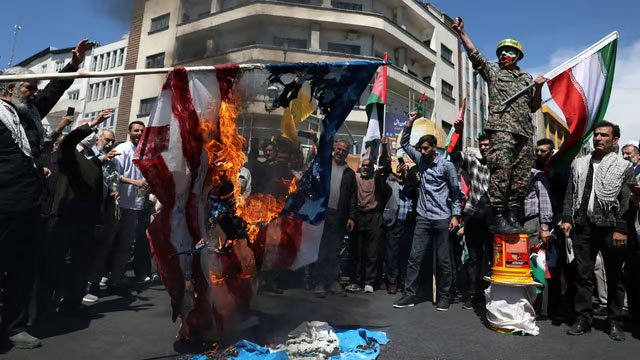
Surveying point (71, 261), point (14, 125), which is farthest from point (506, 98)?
point (71, 261)

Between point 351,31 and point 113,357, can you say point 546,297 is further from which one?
point 351,31

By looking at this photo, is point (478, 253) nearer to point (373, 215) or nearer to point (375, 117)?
point (373, 215)

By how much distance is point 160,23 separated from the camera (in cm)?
430

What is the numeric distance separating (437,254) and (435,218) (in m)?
0.46

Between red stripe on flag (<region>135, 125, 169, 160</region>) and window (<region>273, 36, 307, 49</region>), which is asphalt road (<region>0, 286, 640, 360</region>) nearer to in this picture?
red stripe on flag (<region>135, 125, 169, 160</region>)

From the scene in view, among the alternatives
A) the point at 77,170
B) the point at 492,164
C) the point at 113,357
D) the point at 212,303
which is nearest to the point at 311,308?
the point at 212,303

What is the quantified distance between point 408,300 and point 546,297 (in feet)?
5.03

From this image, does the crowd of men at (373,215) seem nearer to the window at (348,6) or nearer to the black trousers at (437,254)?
the black trousers at (437,254)

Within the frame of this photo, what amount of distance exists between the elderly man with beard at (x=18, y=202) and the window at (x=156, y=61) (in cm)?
126

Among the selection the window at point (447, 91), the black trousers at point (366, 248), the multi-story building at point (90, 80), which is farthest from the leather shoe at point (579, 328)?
the multi-story building at point (90, 80)

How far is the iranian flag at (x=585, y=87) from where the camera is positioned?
14.7 feet

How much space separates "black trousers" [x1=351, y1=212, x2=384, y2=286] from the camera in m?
5.83

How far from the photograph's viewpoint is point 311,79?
348 cm

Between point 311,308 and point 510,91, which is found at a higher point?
point 510,91
